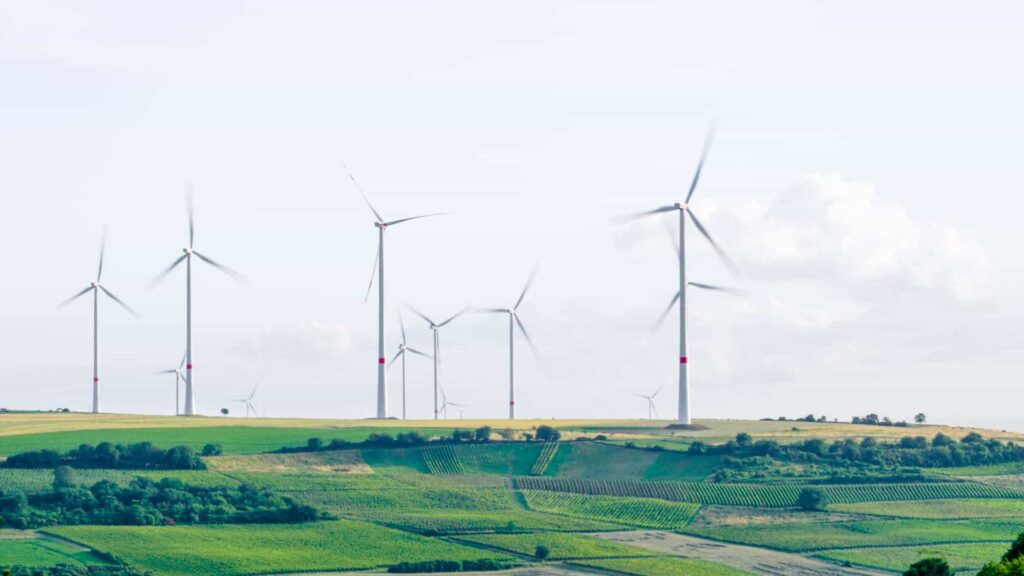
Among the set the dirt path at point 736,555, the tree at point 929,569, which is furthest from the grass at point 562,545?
the tree at point 929,569

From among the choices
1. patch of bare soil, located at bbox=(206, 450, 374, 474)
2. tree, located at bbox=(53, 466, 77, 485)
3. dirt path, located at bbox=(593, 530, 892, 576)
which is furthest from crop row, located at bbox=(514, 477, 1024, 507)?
tree, located at bbox=(53, 466, 77, 485)

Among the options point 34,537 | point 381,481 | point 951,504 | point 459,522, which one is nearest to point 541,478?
point 381,481

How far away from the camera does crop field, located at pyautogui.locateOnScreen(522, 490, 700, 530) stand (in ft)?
568

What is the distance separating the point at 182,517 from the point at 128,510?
5.55 metres

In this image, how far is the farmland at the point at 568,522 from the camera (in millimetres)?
145250

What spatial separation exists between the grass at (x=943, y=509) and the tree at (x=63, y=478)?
276 ft

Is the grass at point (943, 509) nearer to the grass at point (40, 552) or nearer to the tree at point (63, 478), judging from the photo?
the grass at point (40, 552)

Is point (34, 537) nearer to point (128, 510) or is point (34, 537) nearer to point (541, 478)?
point (128, 510)

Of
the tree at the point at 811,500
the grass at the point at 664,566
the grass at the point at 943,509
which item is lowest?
the grass at the point at 664,566

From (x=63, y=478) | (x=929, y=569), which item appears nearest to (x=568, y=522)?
(x=63, y=478)

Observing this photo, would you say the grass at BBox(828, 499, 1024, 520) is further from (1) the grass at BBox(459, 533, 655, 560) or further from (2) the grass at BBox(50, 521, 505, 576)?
(2) the grass at BBox(50, 521, 505, 576)

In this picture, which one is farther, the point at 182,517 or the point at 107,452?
the point at 107,452

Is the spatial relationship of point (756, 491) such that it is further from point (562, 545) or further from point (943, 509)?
point (562, 545)

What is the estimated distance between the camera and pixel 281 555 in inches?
5768
